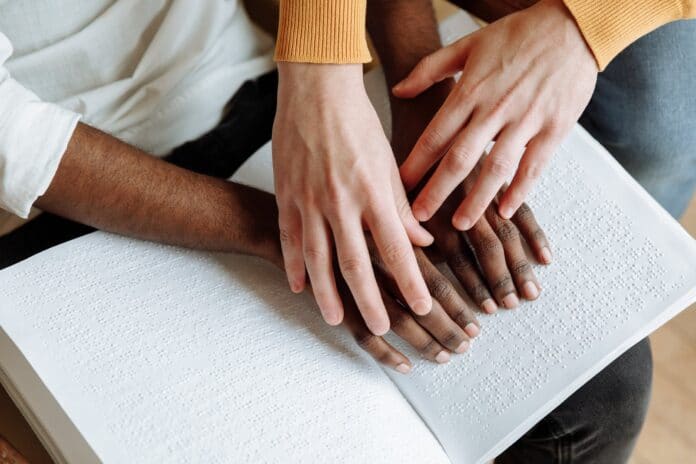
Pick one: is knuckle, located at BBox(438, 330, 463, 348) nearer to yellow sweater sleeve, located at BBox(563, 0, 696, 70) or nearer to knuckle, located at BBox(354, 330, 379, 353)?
knuckle, located at BBox(354, 330, 379, 353)

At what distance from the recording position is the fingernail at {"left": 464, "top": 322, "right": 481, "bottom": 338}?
2.36ft

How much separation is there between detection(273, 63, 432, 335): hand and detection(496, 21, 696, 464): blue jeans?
0.23m

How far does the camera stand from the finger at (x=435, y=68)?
2.56 ft

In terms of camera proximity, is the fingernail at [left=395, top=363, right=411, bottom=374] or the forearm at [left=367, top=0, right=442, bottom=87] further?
the forearm at [left=367, top=0, right=442, bottom=87]

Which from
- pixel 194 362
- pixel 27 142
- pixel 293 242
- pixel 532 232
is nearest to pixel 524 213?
pixel 532 232

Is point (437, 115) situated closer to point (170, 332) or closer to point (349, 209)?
point (349, 209)

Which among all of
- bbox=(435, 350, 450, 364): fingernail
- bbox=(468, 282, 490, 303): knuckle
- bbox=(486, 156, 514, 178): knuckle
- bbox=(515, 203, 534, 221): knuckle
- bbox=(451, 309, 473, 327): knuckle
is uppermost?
bbox=(486, 156, 514, 178): knuckle

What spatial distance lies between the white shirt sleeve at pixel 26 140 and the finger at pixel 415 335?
34 cm

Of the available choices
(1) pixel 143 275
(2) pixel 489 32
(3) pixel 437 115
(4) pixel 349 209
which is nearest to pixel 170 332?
(1) pixel 143 275

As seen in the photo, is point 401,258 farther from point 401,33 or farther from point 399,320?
point 401,33

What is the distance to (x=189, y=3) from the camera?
849mm

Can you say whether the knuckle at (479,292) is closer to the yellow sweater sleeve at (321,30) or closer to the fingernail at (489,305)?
the fingernail at (489,305)

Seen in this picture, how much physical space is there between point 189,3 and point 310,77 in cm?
20

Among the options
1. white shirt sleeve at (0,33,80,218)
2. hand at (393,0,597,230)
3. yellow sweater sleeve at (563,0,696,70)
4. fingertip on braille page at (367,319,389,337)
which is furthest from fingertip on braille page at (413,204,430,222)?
white shirt sleeve at (0,33,80,218)
